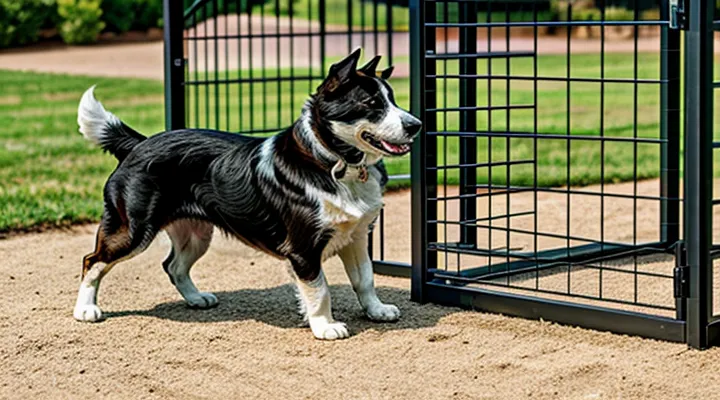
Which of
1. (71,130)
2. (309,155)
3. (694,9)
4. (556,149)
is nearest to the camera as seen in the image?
(694,9)

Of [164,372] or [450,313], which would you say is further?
[450,313]

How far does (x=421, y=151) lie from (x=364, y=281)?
728 millimetres

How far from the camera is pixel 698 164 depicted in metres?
5.17

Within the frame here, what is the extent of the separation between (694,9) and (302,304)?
2238 mm

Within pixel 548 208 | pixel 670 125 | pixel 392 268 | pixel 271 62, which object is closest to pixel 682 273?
pixel 670 125

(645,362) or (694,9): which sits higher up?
(694,9)

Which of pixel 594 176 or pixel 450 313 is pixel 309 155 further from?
pixel 594 176

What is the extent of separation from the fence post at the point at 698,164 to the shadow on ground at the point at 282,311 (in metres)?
1.30

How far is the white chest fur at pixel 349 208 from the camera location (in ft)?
18.5

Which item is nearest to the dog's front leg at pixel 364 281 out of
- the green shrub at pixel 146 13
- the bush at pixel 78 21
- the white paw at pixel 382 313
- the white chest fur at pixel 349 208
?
the white paw at pixel 382 313

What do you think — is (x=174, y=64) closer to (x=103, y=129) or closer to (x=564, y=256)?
(x=103, y=129)

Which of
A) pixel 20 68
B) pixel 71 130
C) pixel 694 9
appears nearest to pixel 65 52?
pixel 20 68

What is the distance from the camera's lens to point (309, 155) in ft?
18.7

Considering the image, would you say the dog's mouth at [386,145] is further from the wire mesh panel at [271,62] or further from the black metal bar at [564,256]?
the wire mesh panel at [271,62]
